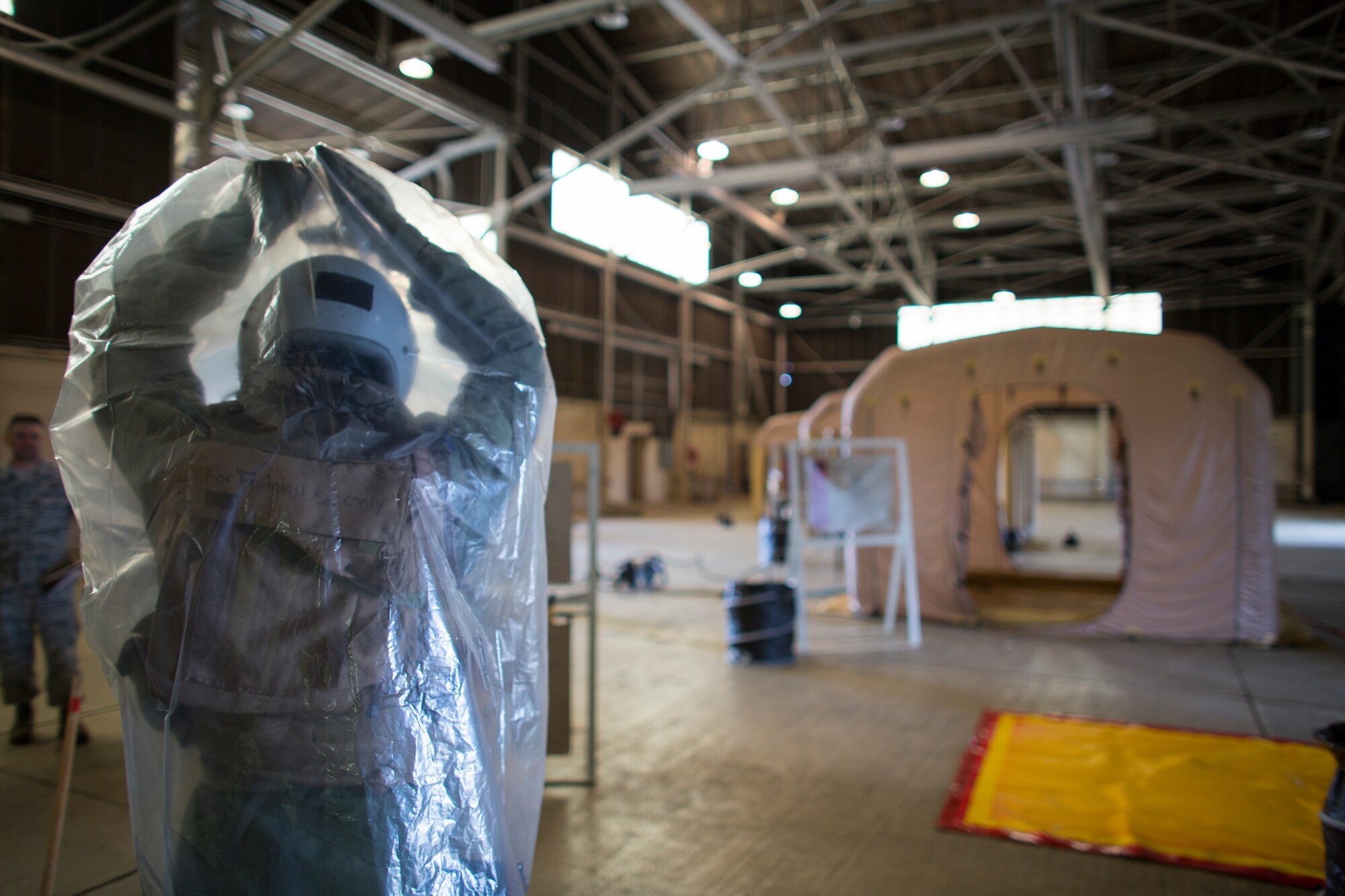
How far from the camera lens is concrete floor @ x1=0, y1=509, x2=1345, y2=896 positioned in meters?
2.96

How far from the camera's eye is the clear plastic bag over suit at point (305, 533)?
5.42 feet

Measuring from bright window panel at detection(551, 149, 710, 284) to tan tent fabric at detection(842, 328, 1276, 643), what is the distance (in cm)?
1225

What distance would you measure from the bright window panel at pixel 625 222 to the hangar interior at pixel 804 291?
4.5 inches

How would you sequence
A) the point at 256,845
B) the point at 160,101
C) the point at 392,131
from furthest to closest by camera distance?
the point at 392,131 < the point at 160,101 < the point at 256,845

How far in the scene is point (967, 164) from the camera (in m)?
20.8

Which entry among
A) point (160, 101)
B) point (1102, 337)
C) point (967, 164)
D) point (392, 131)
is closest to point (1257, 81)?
point (967, 164)

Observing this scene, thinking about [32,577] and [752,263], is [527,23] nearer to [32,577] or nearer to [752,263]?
[32,577]

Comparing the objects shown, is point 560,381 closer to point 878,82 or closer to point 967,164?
point 878,82

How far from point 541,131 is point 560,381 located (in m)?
5.76

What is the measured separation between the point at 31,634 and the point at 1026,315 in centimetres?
2938

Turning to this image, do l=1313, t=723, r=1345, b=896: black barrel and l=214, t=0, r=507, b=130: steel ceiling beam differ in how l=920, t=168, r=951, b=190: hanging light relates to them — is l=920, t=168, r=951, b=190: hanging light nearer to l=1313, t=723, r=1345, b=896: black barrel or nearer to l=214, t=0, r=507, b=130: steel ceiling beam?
l=214, t=0, r=507, b=130: steel ceiling beam

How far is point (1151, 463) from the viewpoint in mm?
6961

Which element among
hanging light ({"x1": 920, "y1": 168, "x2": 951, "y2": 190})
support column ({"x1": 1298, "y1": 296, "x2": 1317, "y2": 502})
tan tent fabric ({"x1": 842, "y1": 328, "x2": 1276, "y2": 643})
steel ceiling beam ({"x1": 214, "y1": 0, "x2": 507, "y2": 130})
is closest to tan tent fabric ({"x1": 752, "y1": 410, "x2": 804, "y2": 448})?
hanging light ({"x1": 920, "y1": 168, "x2": 951, "y2": 190})

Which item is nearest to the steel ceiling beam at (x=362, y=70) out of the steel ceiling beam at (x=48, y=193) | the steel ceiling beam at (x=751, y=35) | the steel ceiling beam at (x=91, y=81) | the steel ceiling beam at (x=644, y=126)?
the steel ceiling beam at (x=644, y=126)
